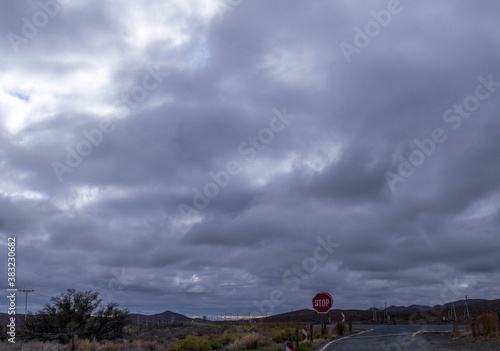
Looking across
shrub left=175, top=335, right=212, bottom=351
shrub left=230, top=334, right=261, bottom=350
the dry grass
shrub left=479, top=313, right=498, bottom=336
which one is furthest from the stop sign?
shrub left=479, top=313, right=498, bottom=336

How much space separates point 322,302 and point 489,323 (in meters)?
10.2

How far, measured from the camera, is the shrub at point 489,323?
28.3m

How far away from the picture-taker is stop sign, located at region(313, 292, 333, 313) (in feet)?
105

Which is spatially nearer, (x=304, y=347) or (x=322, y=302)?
(x=304, y=347)

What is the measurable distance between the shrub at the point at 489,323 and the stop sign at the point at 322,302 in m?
9.37

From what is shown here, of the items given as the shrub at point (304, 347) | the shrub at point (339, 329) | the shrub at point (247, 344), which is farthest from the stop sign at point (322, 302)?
the shrub at point (339, 329)

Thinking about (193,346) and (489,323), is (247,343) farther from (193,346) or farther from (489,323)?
(489,323)

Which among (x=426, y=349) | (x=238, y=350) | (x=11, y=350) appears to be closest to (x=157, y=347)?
(x=238, y=350)

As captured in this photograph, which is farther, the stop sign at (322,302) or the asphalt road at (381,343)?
the stop sign at (322,302)

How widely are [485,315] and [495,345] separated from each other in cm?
595

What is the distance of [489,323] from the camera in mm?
28797

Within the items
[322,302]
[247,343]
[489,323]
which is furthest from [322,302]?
[489,323]

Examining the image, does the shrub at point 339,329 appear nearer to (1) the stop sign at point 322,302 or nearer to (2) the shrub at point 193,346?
(1) the stop sign at point 322,302

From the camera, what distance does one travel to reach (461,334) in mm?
33688
